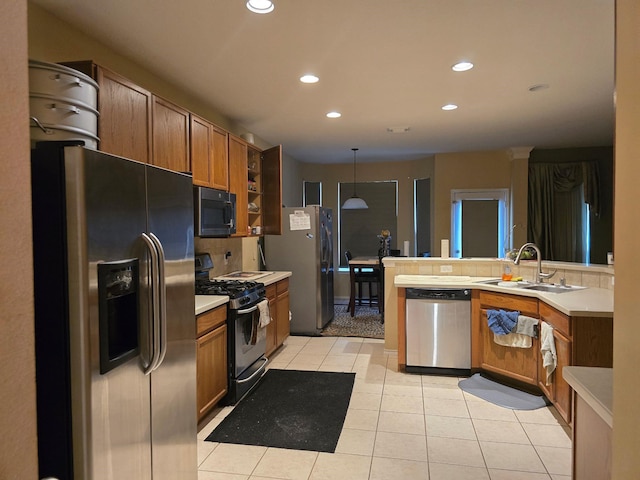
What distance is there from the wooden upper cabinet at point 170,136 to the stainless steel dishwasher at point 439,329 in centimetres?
236

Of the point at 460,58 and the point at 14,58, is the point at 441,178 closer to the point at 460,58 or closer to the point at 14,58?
the point at 460,58

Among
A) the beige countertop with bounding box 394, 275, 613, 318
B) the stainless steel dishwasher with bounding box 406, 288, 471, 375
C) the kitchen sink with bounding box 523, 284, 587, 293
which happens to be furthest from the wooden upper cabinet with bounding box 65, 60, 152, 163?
the kitchen sink with bounding box 523, 284, 587, 293

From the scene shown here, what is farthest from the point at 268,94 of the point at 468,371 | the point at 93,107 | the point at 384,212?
the point at 384,212

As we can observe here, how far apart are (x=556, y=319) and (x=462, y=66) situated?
200 centimetres

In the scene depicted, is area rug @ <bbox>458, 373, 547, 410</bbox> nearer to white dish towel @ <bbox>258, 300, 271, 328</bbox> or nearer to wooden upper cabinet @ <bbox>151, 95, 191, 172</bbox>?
white dish towel @ <bbox>258, 300, 271, 328</bbox>

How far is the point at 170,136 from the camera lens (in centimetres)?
299

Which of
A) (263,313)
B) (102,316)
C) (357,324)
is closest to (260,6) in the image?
(102,316)

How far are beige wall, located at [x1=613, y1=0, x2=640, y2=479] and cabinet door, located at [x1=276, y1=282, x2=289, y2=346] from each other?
12.6 ft

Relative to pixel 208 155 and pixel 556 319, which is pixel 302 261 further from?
pixel 556 319

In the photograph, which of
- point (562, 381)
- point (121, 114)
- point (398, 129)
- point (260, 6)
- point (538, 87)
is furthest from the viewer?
point (398, 129)

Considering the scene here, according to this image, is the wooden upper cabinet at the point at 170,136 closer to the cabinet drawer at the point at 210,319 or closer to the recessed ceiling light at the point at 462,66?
the cabinet drawer at the point at 210,319

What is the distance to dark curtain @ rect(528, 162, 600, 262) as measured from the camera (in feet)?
21.4

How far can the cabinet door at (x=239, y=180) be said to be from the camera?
412 cm

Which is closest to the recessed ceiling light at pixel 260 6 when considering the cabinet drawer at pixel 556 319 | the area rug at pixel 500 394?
the cabinet drawer at pixel 556 319
